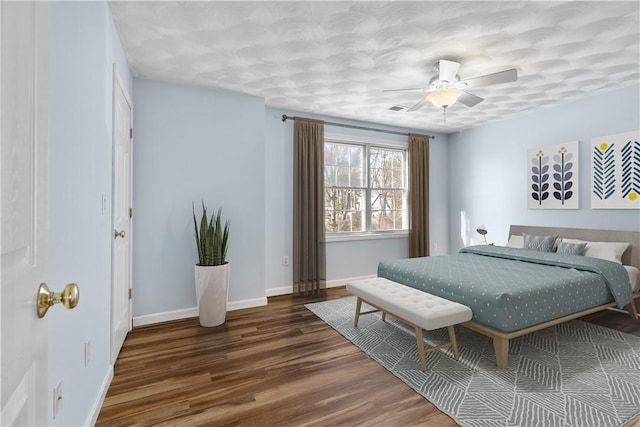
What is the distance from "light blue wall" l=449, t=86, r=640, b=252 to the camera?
3.58 metres

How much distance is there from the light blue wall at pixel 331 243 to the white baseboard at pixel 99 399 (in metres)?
2.16

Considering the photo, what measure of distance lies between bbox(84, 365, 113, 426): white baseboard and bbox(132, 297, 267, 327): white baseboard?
1025mm

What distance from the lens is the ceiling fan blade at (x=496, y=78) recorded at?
8.04 feet

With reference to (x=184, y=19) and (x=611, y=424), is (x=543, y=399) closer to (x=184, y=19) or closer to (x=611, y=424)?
(x=611, y=424)

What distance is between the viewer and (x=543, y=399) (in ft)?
6.17

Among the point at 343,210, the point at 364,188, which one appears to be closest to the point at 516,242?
the point at 364,188

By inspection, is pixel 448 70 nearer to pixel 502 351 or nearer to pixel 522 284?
pixel 522 284

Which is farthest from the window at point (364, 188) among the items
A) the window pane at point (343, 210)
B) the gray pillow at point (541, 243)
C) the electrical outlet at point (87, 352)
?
the electrical outlet at point (87, 352)

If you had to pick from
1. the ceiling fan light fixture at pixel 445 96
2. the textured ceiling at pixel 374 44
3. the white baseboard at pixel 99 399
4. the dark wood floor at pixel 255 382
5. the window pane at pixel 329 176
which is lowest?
the dark wood floor at pixel 255 382

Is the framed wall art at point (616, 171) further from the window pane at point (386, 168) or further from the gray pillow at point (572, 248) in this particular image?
the window pane at point (386, 168)

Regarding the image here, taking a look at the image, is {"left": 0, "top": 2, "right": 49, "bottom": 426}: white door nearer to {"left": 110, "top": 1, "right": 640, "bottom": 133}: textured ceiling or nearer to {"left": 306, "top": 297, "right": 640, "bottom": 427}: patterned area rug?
{"left": 110, "top": 1, "right": 640, "bottom": 133}: textured ceiling

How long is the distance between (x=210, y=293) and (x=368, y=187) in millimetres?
2868

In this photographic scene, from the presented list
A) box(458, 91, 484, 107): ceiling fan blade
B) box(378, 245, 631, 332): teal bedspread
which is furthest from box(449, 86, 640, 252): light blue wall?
box(458, 91, 484, 107): ceiling fan blade

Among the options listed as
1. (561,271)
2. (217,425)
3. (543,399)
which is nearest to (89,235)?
(217,425)
